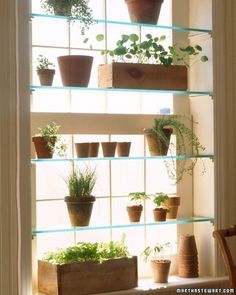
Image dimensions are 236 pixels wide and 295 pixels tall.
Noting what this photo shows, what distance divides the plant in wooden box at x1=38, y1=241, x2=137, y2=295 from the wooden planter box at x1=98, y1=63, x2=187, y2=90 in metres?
0.94

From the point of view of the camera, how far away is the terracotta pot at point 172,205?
12.4 feet

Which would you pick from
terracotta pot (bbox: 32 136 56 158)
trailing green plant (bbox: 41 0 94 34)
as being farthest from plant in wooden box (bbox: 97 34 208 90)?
terracotta pot (bbox: 32 136 56 158)

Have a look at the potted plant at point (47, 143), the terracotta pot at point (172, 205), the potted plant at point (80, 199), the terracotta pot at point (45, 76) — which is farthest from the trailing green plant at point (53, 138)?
the terracotta pot at point (172, 205)

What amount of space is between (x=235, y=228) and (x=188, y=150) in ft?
2.28

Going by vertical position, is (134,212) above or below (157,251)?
above

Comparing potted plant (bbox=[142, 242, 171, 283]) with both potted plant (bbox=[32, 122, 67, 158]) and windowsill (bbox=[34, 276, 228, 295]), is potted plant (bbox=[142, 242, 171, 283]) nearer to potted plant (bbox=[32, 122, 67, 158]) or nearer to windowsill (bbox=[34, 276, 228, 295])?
windowsill (bbox=[34, 276, 228, 295])

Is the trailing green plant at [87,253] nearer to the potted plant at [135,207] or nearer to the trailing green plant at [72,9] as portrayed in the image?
the potted plant at [135,207]

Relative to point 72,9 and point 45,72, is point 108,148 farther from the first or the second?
point 72,9

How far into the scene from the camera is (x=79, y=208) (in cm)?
343

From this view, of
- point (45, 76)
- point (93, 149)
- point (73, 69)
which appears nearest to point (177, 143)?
point (93, 149)

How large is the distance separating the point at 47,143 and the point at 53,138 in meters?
0.05

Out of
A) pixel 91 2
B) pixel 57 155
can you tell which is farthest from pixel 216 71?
pixel 57 155

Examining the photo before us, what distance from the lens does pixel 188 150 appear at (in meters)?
3.94

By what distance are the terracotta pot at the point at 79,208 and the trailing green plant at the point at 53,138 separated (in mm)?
270
